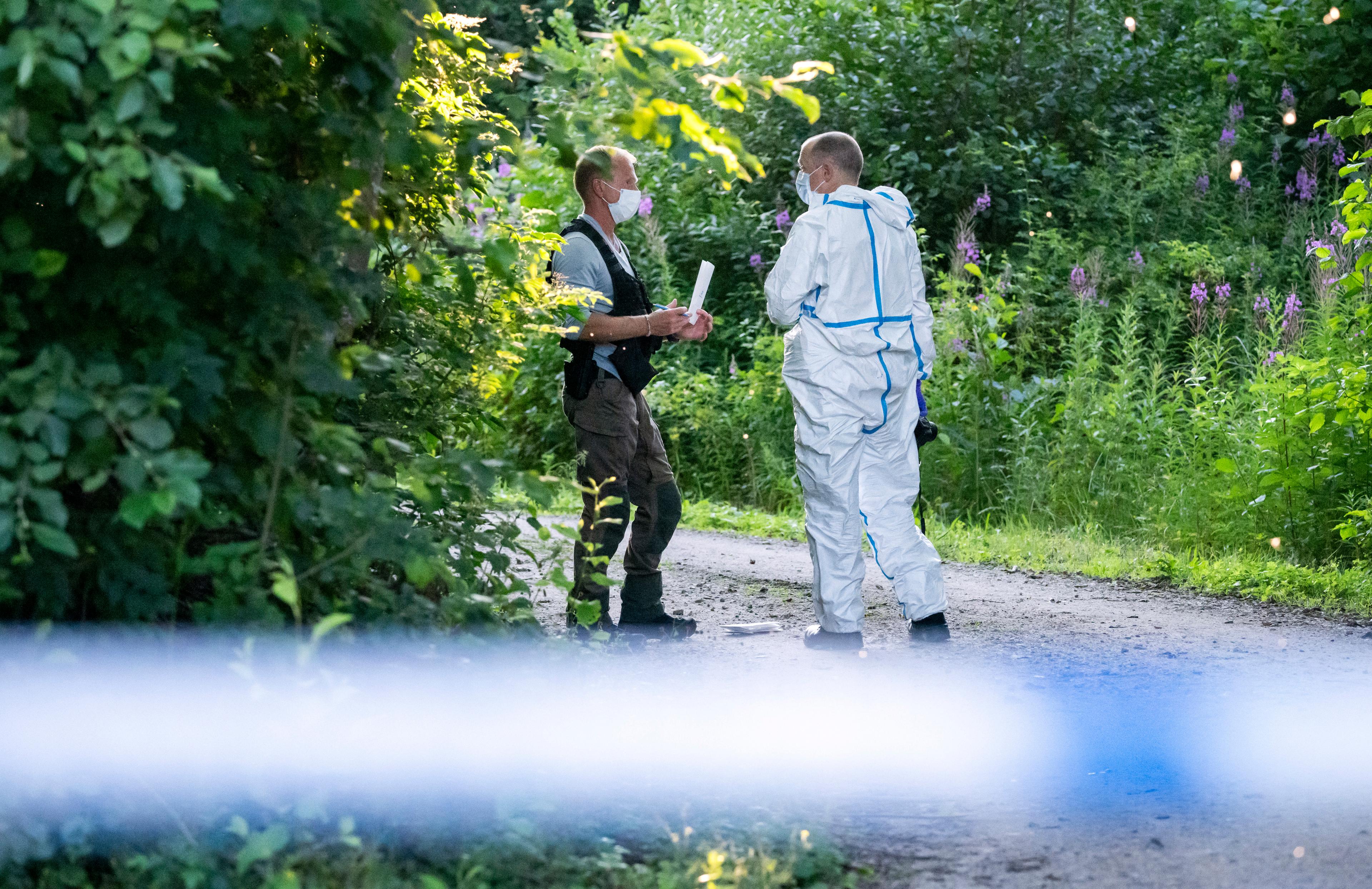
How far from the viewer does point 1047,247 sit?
12211 millimetres

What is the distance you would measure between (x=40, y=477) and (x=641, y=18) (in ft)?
50.1

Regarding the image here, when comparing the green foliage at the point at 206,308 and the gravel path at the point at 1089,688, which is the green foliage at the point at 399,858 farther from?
the green foliage at the point at 206,308

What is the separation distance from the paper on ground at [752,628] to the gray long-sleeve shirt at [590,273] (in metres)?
1.37

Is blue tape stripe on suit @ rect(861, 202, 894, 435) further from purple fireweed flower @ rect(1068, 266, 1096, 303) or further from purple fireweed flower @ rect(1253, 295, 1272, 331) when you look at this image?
purple fireweed flower @ rect(1253, 295, 1272, 331)

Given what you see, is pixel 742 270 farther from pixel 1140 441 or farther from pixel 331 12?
pixel 331 12

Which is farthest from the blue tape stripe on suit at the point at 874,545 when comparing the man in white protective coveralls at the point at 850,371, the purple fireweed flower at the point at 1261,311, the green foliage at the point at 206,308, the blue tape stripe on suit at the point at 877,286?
the purple fireweed flower at the point at 1261,311

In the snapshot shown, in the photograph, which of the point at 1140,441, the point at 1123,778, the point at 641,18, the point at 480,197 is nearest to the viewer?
the point at 1123,778

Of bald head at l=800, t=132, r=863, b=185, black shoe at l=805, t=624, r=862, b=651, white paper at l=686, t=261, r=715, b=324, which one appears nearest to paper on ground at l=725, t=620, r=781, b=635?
black shoe at l=805, t=624, r=862, b=651

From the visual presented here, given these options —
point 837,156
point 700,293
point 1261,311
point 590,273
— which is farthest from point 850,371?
point 1261,311

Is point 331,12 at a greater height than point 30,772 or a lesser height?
greater

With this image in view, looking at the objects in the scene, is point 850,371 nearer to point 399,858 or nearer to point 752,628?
point 752,628

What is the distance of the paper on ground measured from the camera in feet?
20.4

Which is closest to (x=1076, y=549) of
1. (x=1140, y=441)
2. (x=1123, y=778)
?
(x=1140, y=441)

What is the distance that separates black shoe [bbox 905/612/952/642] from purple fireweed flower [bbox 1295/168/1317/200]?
8567mm
